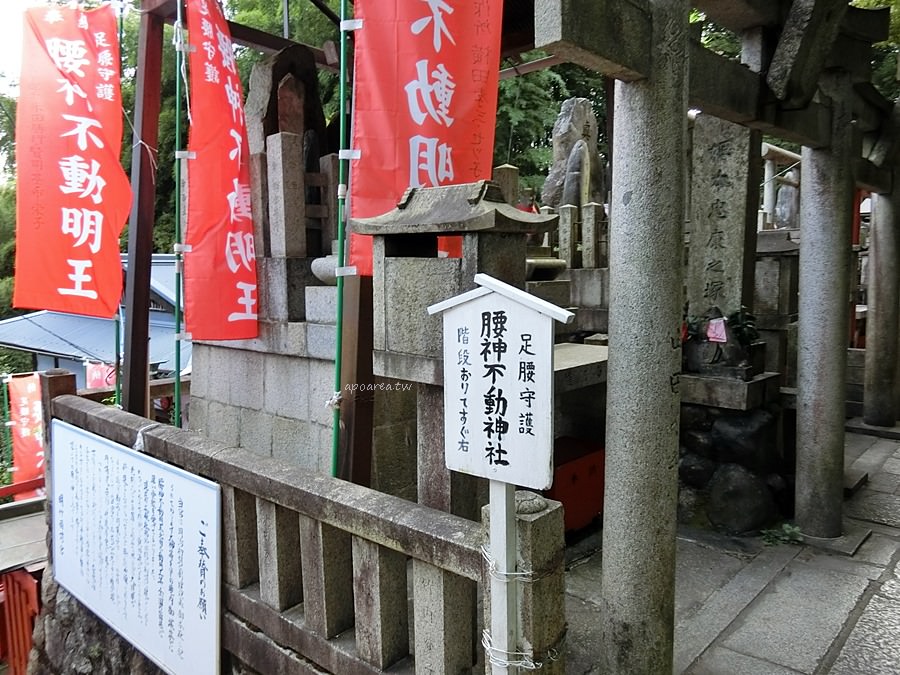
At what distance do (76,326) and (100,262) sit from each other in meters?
11.8

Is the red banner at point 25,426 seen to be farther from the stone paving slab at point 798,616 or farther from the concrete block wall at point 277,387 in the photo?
the stone paving slab at point 798,616

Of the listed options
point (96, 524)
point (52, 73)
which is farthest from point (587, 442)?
point (52, 73)

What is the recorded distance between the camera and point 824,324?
516 cm

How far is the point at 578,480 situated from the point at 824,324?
2.42m

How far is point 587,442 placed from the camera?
5.86 metres

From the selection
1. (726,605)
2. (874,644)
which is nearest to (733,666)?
(726,605)

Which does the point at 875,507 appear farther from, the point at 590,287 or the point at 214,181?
the point at 214,181

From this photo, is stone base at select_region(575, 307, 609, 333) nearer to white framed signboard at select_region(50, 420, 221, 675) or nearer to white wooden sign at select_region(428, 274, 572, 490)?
white framed signboard at select_region(50, 420, 221, 675)

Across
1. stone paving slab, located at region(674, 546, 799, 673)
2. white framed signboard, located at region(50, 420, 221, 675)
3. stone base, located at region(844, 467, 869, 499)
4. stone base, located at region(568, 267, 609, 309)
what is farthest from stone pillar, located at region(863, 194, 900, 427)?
white framed signboard, located at region(50, 420, 221, 675)

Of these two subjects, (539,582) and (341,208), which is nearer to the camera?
(539,582)

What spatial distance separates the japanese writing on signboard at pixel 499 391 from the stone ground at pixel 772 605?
1.90 metres

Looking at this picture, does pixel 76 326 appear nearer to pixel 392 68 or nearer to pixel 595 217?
pixel 595 217

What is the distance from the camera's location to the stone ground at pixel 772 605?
12.2 feet

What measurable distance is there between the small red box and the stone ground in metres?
0.25
